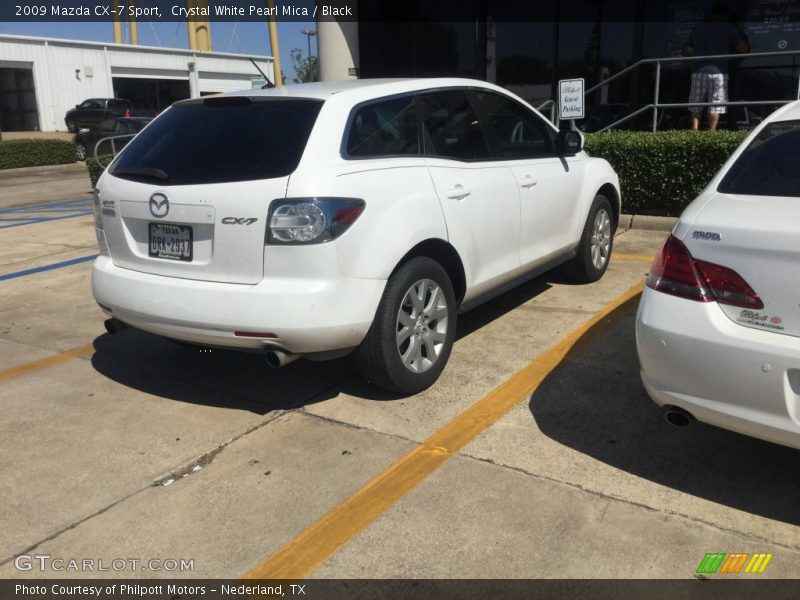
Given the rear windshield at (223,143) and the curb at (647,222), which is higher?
the rear windshield at (223,143)

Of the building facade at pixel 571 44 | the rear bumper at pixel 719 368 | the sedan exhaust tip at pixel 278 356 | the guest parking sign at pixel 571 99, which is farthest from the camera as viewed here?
the building facade at pixel 571 44

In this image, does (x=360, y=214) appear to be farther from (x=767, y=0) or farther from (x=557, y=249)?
(x=767, y=0)

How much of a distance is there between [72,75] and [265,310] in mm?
40751

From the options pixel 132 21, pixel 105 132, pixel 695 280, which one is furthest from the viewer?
pixel 132 21

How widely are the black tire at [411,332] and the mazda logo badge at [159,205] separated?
1217 mm

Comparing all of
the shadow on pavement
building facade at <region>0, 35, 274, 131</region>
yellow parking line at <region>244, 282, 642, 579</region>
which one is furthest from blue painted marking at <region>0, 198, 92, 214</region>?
building facade at <region>0, 35, 274, 131</region>

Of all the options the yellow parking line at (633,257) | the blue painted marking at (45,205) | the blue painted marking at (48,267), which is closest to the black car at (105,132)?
the blue painted marking at (45,205)

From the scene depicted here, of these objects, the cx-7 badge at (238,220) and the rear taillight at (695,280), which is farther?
the cx-7 badge at (238,220)

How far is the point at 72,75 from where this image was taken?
3903cm

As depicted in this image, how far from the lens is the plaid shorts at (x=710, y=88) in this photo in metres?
9.73

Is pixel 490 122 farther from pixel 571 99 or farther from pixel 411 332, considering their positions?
pixel 571 99

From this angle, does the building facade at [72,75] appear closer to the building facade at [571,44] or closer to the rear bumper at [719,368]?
the building facade at [571,44]

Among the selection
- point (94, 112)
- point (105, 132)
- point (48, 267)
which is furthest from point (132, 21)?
point (48, 267)

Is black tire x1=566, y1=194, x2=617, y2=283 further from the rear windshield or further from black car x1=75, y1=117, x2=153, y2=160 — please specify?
black car x1=75, y1=117, x2=153, y2=160
